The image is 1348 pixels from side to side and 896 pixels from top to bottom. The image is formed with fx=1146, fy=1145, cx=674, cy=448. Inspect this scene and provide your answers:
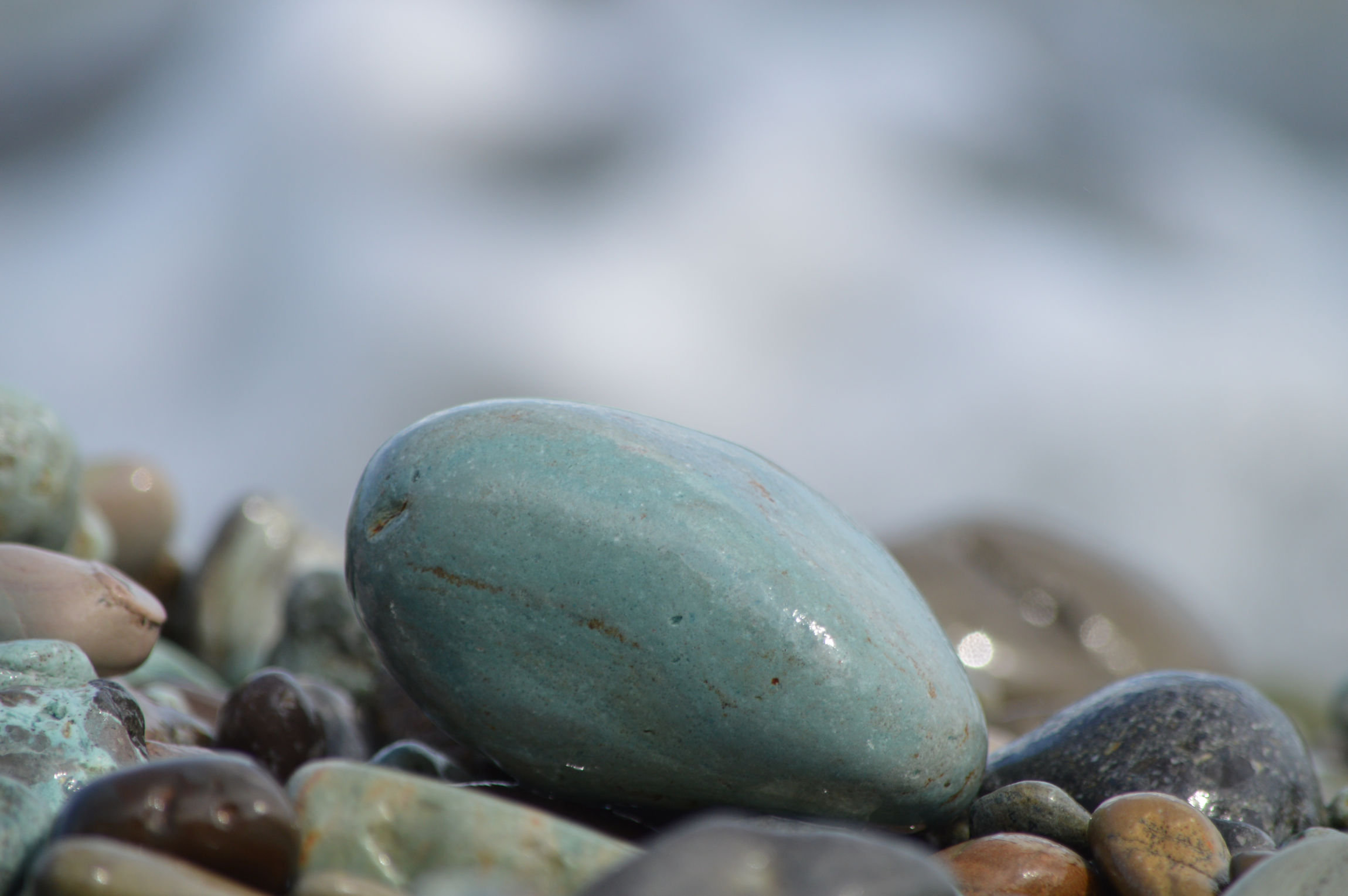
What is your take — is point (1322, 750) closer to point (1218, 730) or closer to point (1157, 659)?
point (1157, 659)

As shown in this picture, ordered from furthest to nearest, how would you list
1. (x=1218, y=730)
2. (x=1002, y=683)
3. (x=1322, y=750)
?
(x=1002, y=683) → (x=1322, y=750) → (x=1218, y=730)

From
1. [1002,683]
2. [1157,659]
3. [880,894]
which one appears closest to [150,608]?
[880,894]

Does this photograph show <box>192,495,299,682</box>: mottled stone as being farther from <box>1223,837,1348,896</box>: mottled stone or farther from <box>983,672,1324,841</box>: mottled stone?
<box>1223,837,1348,896</box>: mottled stone

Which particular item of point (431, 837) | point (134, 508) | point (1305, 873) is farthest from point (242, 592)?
point (1305, 873)

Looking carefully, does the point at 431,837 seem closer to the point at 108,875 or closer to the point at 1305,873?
the point at 108,875

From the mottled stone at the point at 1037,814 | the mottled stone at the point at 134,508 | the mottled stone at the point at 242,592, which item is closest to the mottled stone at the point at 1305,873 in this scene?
the mottled stone at the point at 1037,814

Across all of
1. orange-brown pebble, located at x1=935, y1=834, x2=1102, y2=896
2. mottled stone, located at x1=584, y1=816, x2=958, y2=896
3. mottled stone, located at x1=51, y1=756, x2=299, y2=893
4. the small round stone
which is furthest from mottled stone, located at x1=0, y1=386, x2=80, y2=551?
orange-brown pebble, located at x1=935, y1=834, x2=1102, y2=896
